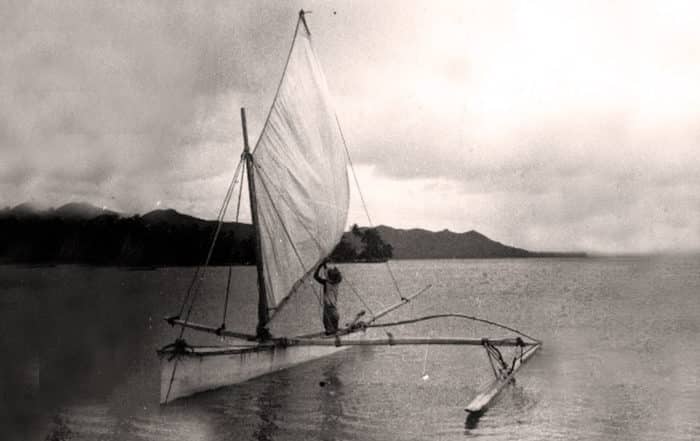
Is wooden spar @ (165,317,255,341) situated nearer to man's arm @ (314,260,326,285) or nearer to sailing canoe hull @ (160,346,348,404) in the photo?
sailing canoe hull @ (160,346,348,404)

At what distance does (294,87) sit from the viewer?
15.9 metres

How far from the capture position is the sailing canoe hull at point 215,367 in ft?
43.0

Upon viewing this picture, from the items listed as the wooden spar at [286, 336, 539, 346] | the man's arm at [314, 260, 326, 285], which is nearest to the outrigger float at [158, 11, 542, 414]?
the wooden spar at [286, 336, 539, 346]

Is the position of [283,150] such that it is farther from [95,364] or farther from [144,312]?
[144,312]

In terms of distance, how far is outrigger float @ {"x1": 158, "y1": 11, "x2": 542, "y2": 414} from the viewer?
45.8ft

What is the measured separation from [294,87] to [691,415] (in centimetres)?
1069

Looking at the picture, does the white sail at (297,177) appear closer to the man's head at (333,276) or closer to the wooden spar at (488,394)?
the man's head at (333,276)

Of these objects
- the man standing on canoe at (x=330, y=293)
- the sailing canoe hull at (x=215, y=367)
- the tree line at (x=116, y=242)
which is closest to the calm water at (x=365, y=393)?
the sailing canoe hull at (x=215, y=367)

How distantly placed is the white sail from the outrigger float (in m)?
Answer: 0.02

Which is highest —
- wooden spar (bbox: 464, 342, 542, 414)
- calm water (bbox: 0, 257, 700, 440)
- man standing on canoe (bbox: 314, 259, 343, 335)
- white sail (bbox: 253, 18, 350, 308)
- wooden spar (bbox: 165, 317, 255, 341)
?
white sail (bbox: 253, 18, 350, 308)

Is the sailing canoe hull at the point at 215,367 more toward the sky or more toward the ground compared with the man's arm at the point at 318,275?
more toward the ground

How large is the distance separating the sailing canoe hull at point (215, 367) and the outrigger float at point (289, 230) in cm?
2

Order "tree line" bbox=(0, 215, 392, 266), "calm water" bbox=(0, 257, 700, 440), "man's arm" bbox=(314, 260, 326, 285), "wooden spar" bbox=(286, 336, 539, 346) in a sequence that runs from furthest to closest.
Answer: "tree line" bbox=(0, 215, 392, 266) → "man's arm" bbox=(314, 260, 326, 285) → "wooden spar" bbox=(286, 336, 539, 346) → "calm water" bbox=(0, 257, 700, 440)

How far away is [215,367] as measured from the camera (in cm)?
1387
